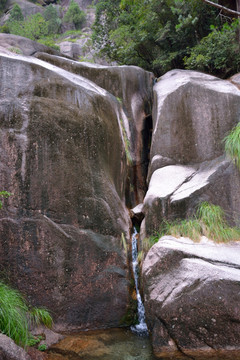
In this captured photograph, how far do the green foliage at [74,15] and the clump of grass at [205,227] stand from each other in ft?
108

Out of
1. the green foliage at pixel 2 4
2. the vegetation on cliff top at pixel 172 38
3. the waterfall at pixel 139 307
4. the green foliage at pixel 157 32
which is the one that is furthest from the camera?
the green foliage at pixel 2 4

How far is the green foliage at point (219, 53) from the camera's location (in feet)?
30.6

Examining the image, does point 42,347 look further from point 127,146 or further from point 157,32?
point 157,32

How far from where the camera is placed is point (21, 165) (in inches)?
225

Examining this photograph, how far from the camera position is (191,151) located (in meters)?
7.31

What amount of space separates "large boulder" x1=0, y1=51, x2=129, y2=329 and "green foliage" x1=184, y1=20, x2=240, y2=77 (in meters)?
5.03

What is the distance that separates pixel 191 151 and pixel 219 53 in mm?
4131

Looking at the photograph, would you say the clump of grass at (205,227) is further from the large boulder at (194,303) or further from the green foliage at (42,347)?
the green foliage at (42,347)

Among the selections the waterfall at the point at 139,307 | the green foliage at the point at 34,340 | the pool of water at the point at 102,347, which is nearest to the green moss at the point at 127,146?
the waterfall at the point at 139,307

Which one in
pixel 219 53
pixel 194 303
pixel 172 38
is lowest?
pixel 194 303

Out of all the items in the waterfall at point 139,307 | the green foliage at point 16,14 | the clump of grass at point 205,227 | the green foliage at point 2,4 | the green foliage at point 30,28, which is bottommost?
the waterfall at point 139,307

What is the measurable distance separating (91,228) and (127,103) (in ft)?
16.6

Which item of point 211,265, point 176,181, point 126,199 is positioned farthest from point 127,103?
point 211,265

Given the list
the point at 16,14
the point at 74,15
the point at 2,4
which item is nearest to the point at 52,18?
the point at 74,15
